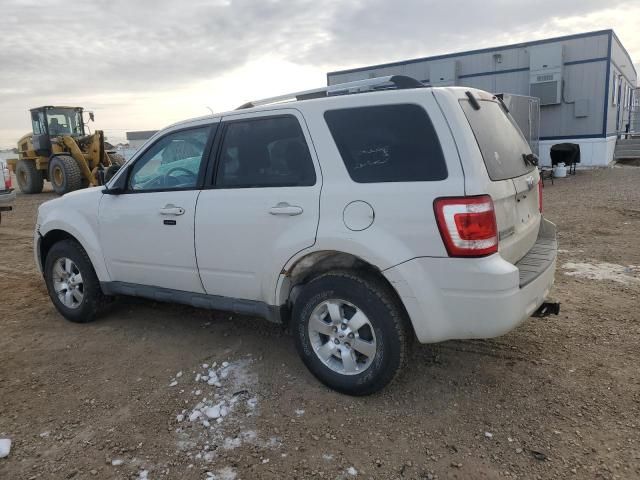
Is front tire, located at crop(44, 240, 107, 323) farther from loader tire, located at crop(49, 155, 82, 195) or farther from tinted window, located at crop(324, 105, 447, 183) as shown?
loader tire, located at crop(49, 155, 82, 195)

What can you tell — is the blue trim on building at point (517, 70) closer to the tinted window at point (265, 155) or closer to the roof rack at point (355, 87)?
the roof rack at point (355, 87)

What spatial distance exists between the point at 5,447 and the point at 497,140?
3.50 m

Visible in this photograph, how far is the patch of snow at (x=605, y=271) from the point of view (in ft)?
17.9

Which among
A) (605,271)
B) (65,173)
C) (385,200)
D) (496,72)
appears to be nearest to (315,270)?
(385,200)

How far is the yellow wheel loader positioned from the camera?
1733 centimetres

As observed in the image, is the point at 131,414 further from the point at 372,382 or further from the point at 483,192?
the point at 483,192

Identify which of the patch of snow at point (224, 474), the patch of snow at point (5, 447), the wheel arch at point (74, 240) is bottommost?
the patch of snow at point (224, 474)

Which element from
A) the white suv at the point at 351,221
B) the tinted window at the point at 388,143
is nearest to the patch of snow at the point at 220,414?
the white suv at the point at 351,221

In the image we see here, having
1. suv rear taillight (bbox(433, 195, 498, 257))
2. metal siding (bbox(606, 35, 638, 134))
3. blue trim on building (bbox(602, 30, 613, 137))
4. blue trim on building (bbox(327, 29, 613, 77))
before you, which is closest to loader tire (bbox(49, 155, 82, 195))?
blue trim on building (bbox(327, 29, 613, 77))

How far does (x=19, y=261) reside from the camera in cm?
779

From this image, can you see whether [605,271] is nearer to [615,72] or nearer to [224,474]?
[224,474]

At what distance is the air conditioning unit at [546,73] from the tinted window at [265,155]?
17201mm

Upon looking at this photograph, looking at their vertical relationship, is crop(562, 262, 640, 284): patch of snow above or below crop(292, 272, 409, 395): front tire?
below

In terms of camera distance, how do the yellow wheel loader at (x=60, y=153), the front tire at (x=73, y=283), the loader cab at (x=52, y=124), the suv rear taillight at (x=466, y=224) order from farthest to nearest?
the loader cab at (x=52, y=124)
the yellow wheel loader at (x=60, y=153)
the front tire at (x=73, y=283)
the suv rear taillight at (x=466, y=224)
